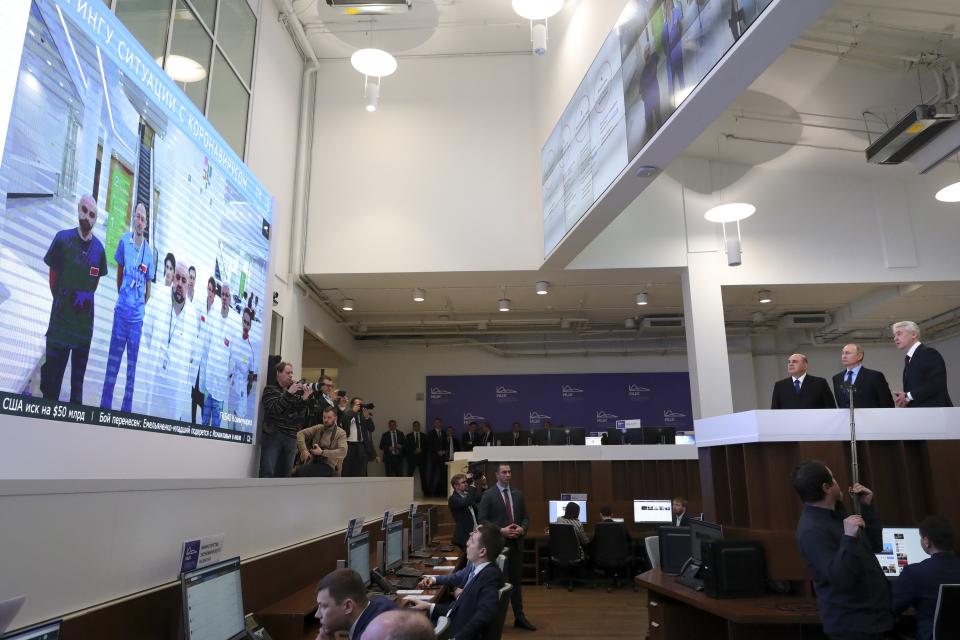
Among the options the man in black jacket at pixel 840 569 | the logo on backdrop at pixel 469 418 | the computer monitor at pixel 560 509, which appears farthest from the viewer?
the logo on backdrop at pixel 469 418

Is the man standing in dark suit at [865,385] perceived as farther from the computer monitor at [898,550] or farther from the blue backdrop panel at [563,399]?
the blue backdrop panel at [563,399]

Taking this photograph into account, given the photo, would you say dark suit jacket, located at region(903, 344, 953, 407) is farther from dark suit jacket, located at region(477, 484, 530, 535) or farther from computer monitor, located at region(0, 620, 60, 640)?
computer monitor, located at region(0, 620, 60, 640)

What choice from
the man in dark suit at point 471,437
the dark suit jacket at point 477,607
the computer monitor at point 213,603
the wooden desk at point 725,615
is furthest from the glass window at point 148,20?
the man in dark suit at point 471,437

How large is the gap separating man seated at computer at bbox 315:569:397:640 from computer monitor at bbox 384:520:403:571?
7.60ft

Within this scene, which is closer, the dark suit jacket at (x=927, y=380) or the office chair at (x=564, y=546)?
the dark suit jacket at (x=927, y=380)

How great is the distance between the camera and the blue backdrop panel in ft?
46.6

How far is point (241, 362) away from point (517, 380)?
9.17m

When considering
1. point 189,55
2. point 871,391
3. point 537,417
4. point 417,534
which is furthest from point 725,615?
point 537,417

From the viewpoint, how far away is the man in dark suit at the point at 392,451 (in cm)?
1316

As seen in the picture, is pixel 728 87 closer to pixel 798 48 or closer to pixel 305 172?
pixel 798 48

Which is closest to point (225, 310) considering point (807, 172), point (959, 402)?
point (807, 172)

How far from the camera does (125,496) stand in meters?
2.07

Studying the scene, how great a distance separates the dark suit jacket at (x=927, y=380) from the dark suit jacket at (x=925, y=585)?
184 centimetres

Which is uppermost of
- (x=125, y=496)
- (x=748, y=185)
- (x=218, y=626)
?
(x=748, y=185)
